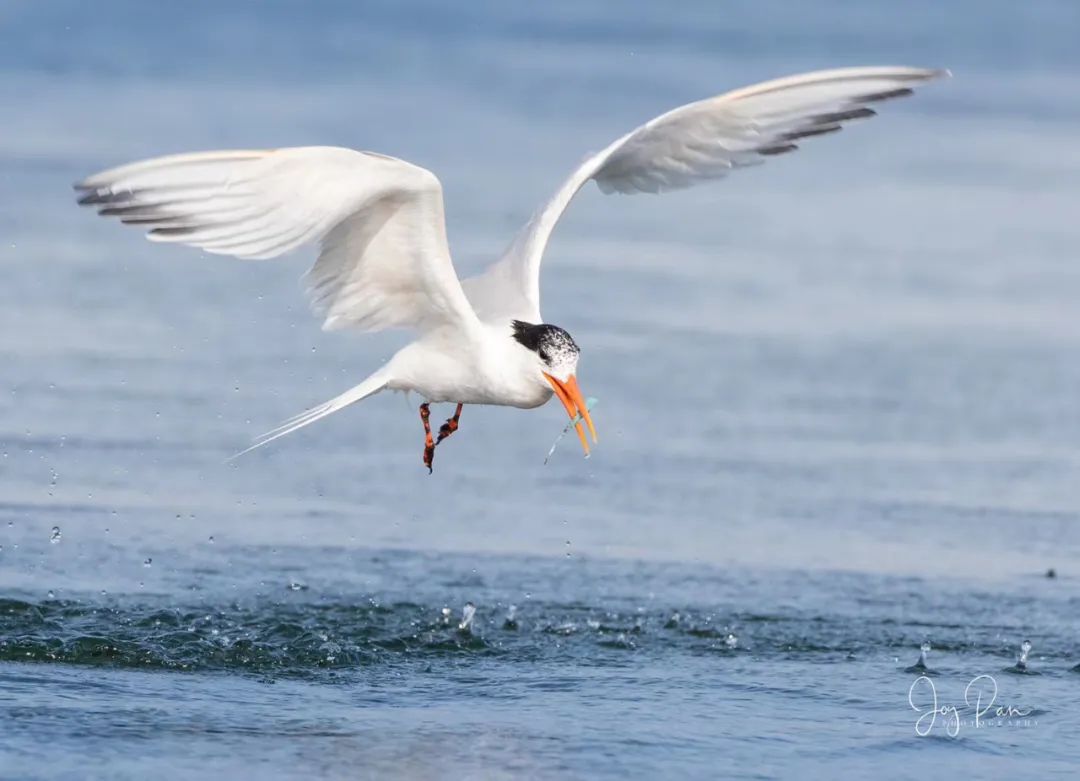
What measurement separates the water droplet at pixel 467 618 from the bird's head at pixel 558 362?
1050 millimetres

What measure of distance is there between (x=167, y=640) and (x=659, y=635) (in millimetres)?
1917

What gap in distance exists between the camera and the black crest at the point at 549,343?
7.98 metres

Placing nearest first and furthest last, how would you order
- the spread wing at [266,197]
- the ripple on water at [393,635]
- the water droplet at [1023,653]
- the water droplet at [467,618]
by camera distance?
1. the spread wing at [266,197]
2. the ripple on water at [393,635]
3. the water droplet at [1023,653]
4. the water droplet at [467,618]

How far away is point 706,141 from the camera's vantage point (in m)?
8.87

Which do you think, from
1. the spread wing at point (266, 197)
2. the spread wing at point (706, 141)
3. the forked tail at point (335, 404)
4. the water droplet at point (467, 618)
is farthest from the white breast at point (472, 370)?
the water droplet at point (467, 618)

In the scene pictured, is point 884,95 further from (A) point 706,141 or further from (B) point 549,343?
(B) point 549,343

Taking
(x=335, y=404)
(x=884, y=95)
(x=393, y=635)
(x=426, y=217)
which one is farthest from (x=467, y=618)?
(x=884, y=95)

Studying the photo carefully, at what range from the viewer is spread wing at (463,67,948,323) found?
27.0ft

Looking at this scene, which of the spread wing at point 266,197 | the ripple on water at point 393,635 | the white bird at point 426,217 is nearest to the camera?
the spread wing at point 266,197

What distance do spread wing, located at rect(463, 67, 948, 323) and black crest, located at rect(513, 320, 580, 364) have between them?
15.1 inches

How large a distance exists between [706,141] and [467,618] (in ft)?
6.91

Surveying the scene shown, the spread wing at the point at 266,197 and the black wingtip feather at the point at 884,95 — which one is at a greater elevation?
the black wingtip feather at the point at 884,95

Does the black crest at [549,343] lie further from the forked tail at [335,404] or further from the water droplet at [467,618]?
the water droplet at [467,618]

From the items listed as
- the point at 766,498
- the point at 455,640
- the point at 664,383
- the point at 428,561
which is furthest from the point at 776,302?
the point at 455,640
